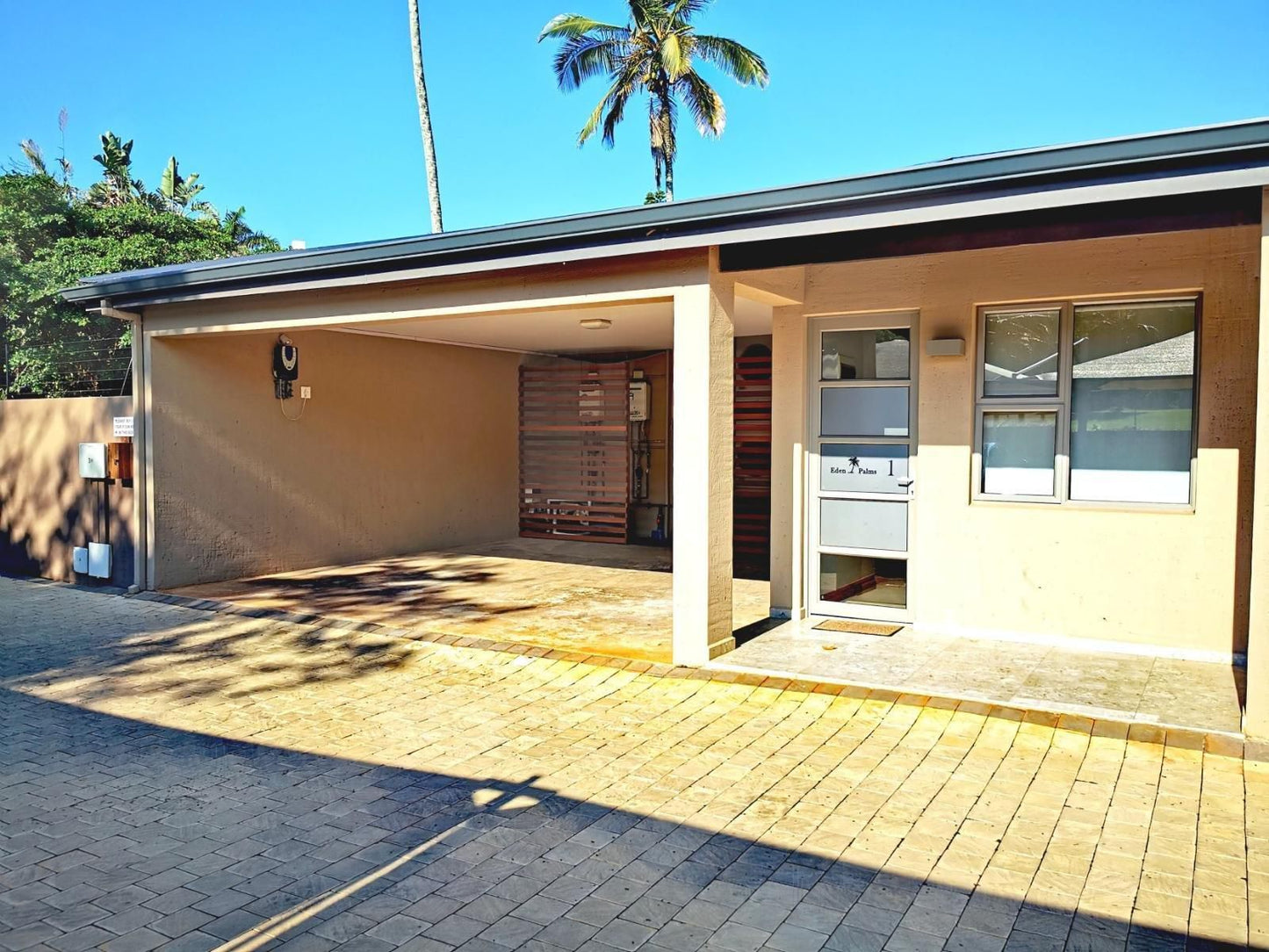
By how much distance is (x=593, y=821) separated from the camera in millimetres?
3779

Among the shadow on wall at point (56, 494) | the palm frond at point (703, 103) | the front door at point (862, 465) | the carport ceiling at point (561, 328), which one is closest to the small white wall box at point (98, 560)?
the shadow on wall at point (56, 494)

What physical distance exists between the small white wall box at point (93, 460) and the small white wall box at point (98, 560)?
679 millimetres

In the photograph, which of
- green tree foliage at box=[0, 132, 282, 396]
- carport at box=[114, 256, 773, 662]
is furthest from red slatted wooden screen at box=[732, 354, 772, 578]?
green tree foliage at box=[0, 132, 282, 396]

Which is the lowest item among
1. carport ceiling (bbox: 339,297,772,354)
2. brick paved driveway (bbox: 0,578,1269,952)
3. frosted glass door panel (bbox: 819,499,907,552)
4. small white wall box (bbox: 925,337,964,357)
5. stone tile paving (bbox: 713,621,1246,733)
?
brick paved driveway (bbox: 0,578,1269,952)

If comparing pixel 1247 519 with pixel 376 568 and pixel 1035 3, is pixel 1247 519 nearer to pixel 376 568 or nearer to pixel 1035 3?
pixel 376 568

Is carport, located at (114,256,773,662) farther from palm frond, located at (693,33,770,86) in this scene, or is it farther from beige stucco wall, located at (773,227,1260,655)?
palm frond, located at (693,33,770,86)

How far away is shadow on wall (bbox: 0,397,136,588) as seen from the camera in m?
8.98

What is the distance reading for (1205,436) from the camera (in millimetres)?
5680

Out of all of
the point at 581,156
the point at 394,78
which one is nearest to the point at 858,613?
the point at 581,156

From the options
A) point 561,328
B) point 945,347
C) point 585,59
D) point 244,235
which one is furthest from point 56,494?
A: point 244,235

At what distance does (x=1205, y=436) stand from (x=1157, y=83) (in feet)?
43.1

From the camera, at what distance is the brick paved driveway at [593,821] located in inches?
117

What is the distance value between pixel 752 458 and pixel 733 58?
14.2 meters

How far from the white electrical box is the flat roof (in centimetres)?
580
